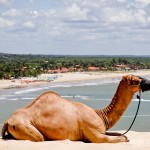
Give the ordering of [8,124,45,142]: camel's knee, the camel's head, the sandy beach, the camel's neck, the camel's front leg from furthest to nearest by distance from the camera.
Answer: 1. the camel's neck
2. the camel's head
3. the camel's front leg
4. [8,124,45,142]: camel's knee
5. the sandy beach

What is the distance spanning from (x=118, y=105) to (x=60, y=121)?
4.94 ft

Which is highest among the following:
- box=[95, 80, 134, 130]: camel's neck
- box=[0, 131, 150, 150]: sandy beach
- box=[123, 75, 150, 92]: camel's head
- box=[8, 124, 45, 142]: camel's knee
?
box=[123, 75, 150, 92]: camel's head

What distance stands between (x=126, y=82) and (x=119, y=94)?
33cm

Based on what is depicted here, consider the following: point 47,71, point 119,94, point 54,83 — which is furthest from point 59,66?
point 119,94

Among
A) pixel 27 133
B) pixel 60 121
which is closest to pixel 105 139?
pixel 60 121

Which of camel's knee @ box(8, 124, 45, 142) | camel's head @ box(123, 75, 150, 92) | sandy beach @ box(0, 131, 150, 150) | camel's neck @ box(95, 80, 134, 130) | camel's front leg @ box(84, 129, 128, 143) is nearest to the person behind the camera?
sandy beach @ box(0, 131, 150, 150)

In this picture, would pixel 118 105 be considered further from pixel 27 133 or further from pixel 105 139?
pixel 27 133

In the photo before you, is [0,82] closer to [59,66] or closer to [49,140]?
[59,66]

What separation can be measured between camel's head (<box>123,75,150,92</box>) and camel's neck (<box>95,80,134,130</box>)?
11cm

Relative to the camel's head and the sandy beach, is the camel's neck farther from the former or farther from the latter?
the sandy beach

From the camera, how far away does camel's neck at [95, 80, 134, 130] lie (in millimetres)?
10008

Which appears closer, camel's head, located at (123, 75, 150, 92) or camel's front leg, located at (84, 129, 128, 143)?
camel's front leg, located at (84, 129, 128, 143)

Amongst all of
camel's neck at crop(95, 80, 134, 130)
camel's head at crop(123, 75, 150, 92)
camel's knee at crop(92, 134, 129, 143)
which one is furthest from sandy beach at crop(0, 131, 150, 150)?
camel's head at crop(123, 75, 150, 92)

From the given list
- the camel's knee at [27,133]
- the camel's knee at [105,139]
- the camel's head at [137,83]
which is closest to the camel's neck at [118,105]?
the camel's head at [137,83]
